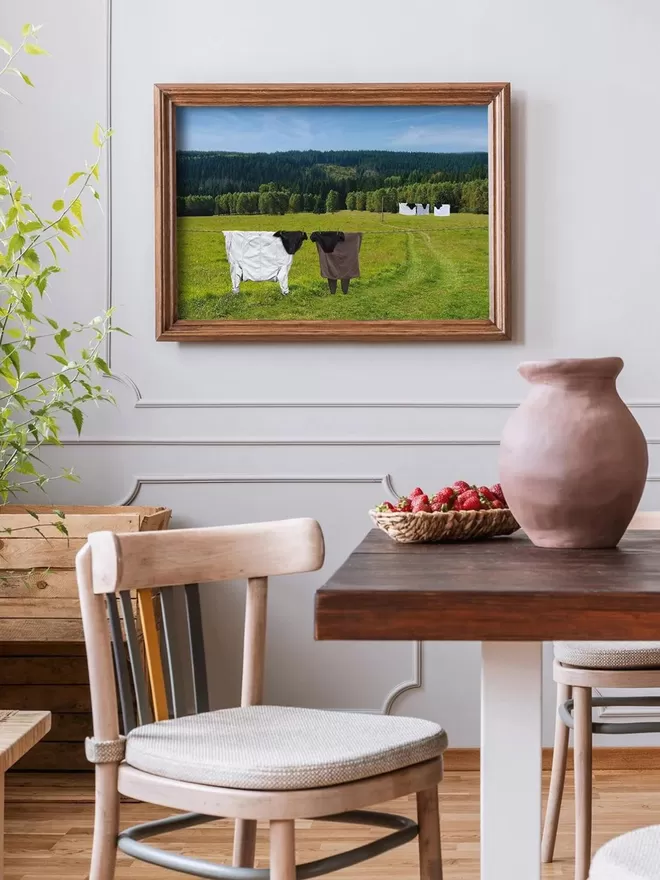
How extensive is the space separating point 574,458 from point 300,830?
1.42m

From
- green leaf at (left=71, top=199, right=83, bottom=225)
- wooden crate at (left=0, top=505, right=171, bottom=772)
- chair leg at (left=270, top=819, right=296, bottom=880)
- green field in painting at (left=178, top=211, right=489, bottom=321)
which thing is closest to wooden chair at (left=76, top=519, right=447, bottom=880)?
chair leg at (left=270, top=819, right=296, bottom=880)

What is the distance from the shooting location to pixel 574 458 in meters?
1.40

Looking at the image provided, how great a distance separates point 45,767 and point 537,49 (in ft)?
8.17

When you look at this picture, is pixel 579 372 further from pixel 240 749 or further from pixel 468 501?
pixel 240 749

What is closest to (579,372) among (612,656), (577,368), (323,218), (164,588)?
(577,368)

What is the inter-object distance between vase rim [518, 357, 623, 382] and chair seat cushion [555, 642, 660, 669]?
75 centimetres

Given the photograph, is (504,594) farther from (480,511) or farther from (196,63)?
(196,63)

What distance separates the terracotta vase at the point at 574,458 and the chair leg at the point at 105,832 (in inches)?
25.9

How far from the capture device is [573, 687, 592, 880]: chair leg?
1.98 meters

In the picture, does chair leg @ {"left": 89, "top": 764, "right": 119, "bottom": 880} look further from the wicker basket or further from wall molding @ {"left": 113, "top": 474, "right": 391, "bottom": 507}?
wall molding @ {"left": 113, "top": 474, "right": 391, "bottom": 507}

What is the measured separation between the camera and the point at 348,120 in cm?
299

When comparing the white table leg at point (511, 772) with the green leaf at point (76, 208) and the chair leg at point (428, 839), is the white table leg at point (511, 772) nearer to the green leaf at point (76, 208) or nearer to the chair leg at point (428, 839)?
the chair leg at point (428, 839)

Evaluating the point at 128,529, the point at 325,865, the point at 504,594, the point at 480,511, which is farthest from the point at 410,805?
the point at 504,594

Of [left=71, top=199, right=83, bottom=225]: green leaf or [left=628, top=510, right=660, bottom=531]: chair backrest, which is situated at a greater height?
[left=71, top=199, right=83, bottom=225]: green leaf
